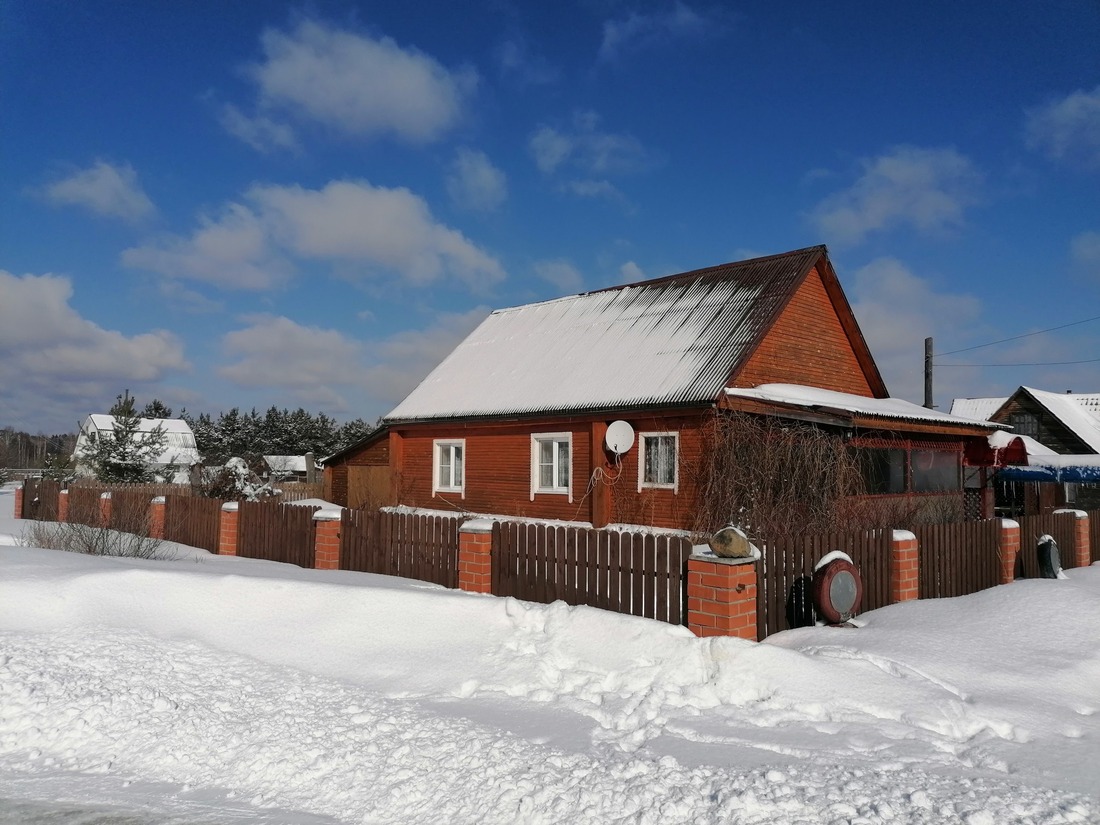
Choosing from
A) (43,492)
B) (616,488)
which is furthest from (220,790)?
(43,492)

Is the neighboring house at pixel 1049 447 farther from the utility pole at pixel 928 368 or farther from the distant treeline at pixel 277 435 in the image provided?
the distant treeline at pixel 277 435

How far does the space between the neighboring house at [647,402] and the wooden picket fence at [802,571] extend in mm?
5771

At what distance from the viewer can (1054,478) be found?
26250 mm

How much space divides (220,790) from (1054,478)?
95.9 feet

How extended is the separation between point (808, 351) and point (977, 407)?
2664cm

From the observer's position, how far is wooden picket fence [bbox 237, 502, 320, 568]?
1152 centimetres

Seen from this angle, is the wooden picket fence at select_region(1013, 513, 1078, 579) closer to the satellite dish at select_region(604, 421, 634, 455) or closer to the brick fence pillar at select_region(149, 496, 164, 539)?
the satellite dish at select_region(604, 421, 634, 455)

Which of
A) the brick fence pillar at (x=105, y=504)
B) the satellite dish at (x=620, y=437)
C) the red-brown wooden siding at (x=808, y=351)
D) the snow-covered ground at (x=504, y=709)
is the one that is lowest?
the snow-covered ground at (x=504, y=709)

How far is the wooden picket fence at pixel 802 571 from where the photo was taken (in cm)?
730

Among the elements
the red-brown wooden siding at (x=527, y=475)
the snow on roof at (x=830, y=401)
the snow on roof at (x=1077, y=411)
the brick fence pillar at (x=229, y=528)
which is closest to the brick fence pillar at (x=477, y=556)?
the brick fence pillar at (x=229, y=528)

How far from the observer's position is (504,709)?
5.31m

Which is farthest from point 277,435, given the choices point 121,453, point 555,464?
point 555,464

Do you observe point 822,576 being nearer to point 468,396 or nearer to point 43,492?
point 468,396

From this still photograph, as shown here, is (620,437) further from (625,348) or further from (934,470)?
(934,470)
